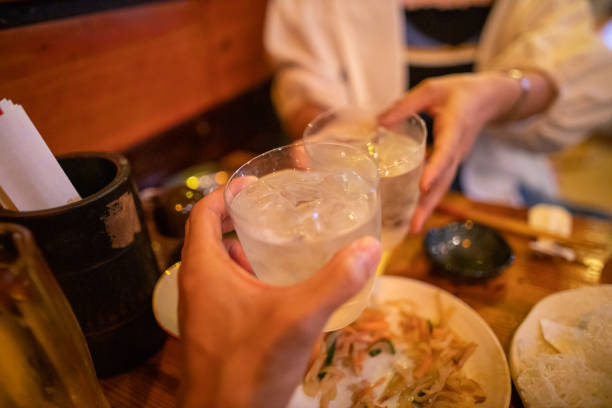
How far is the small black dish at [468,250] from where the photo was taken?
1103mm

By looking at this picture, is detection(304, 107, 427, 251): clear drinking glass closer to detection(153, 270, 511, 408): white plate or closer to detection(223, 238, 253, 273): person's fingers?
detection(153, 270, 511, 408): white plate

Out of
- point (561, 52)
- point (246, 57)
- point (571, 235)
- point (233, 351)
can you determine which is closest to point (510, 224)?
point (571, 235)

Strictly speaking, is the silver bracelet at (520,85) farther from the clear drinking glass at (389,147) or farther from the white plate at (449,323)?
the white plate at (449,323)

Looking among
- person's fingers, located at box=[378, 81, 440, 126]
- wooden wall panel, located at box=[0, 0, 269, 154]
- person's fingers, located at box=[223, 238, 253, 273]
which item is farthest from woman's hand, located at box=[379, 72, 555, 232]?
wooden wall panel, located at box=[0, 0, 269, 154]

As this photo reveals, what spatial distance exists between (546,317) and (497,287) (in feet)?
0.68

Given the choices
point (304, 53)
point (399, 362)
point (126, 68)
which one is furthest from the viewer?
point (304, 53)

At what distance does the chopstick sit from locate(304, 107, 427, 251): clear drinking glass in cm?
44

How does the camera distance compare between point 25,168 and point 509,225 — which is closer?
point 25,168

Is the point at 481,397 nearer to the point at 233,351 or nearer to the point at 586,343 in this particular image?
the point at 586,343

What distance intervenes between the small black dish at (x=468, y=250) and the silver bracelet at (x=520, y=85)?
26.1 inches

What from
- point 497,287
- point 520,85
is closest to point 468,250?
point 497,287

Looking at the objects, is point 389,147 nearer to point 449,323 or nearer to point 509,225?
point 449,323

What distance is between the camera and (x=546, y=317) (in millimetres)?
899

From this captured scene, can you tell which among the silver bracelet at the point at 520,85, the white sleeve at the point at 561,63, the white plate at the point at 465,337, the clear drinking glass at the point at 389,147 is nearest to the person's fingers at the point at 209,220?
the clear drinking glass at the point at 389,147
